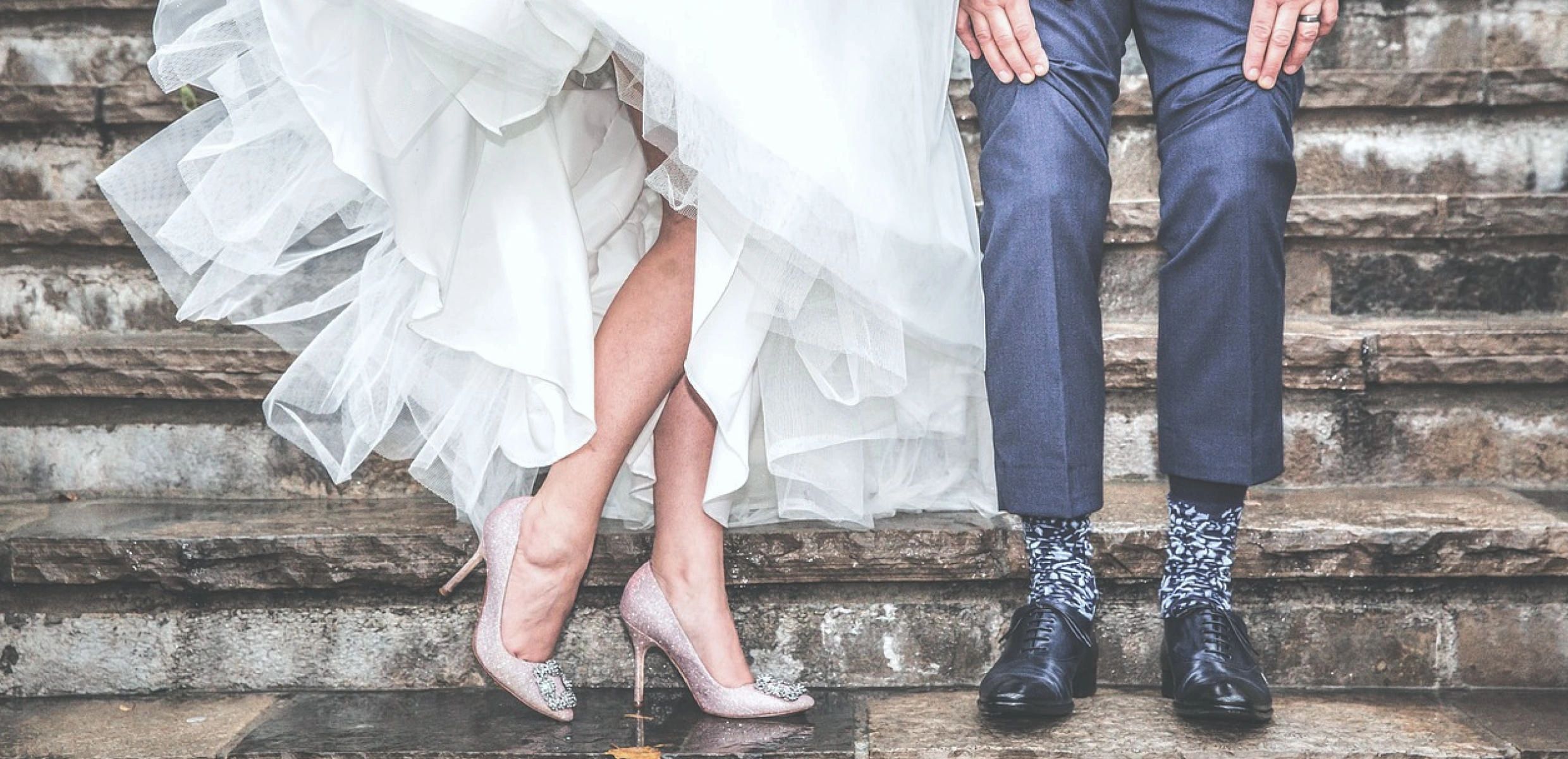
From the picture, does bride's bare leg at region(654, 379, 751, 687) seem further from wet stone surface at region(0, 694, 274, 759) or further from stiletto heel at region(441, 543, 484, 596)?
Answer: wet stone surface at region(0, 694, 274, 759)

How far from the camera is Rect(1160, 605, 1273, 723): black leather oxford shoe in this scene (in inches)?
54.9

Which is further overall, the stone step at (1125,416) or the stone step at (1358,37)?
the stone step at (1358,37)

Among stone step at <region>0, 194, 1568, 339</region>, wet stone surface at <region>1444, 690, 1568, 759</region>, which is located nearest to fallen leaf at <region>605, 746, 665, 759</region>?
wet stone surface at <region>1444, 690, 1568, 759</region>

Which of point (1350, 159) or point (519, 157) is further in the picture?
point (1350, 159)

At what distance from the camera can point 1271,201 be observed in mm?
1444

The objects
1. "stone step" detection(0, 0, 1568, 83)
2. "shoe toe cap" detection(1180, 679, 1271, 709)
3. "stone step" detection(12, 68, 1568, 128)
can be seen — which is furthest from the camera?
"stone step" detection(0, 0, 1568, 83)

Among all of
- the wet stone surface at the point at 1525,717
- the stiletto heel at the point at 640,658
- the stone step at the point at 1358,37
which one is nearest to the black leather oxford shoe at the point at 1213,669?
the wet stone surface at the point at 1525,717

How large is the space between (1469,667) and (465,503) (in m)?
1.23

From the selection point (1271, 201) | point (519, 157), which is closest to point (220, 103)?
point (519, 157)

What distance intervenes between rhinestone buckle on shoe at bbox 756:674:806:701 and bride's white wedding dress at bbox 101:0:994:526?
0.21 meters

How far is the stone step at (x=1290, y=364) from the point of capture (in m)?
1.80

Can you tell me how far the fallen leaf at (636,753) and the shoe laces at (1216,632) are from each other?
2.00 ft

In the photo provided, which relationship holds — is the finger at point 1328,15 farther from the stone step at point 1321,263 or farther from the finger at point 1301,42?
the stone step at point 1321,263

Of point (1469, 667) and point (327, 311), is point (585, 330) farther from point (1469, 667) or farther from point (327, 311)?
point (1469, 667)
